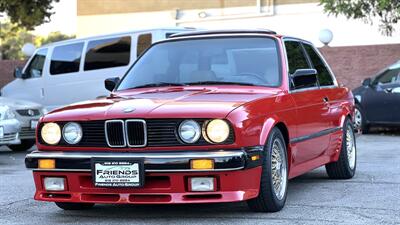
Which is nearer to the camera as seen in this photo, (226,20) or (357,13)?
(357,13)

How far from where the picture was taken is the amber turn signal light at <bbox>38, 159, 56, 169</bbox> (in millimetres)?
5773

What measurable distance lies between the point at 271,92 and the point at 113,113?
1.50 m

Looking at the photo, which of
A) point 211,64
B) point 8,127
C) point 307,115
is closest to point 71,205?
point 211,64

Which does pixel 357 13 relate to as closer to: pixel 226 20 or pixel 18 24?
pixel 226 20

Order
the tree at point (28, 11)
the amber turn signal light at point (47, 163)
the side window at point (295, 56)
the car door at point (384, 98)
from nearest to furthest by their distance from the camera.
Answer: the amber turn signal light at point (47, 163)
the side window at point (295, 56)
the car door at point (384, 98)
the tree at point (28, 11)

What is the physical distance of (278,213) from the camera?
6066 millimetres

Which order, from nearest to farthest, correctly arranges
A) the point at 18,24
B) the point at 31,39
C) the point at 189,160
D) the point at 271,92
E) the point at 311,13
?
the point at 189,160 < the point at 271,92 < the point at 18,24 < the point at 311,13 < the point at 31,39

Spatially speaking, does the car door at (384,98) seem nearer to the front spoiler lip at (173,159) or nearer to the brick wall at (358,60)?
the brick wall at (358,60)

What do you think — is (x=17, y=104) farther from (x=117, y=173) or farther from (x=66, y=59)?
(x=117, y=173)

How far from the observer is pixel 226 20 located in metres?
26.1

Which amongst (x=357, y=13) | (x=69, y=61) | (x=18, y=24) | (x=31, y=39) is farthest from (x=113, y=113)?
(x=31, y=39)

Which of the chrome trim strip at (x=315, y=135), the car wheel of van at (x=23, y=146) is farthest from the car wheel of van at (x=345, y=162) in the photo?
the car wheel of van at (x=23, y=146)

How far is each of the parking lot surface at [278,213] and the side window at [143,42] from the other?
4.86 meters

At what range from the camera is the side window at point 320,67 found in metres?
7.92
